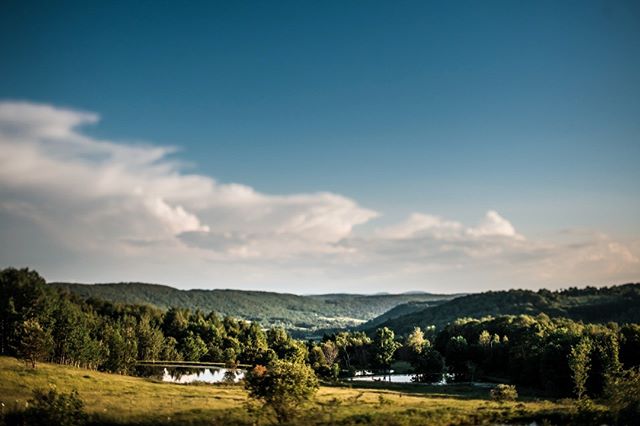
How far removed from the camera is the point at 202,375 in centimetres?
14900

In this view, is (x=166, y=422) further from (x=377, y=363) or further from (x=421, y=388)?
(x=377, y=363)

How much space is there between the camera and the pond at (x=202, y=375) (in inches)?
5305

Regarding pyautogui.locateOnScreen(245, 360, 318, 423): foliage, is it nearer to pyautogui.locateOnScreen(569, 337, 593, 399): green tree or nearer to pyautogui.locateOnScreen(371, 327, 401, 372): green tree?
pyautogui.locateOnScreen(569, 337, 593, 399): green tree

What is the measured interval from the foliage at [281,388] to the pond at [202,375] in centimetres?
6818

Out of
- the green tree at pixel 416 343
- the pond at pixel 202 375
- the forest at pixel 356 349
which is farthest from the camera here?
the green tree at pixel 416 343

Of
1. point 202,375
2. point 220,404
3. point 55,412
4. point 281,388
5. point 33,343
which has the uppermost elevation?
point 33,343

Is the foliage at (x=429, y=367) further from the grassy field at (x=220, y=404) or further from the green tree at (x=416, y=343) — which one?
the grassy field at (x=220, y=404)

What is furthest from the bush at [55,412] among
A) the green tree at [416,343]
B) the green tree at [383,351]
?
the green tree at [383,351]

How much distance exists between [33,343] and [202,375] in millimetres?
55465

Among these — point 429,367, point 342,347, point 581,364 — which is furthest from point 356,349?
point 581,364

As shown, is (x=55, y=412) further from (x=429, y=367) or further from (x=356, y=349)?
(x=356, y=349)

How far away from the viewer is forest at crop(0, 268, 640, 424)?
10712 centimetres

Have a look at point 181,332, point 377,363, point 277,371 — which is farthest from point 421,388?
point 181,332

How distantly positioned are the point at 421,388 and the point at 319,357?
46.1 meters
